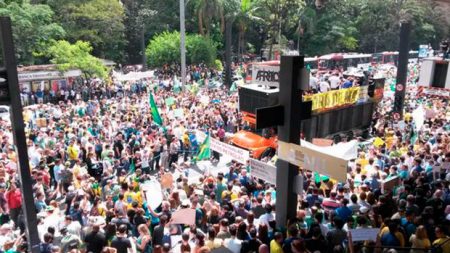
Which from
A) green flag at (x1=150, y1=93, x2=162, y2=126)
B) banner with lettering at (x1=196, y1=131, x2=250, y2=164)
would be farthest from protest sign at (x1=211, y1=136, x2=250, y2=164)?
green flag at (x1=150, y1=93, x2=162, y2=126)

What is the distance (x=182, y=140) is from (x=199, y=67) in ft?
86.0

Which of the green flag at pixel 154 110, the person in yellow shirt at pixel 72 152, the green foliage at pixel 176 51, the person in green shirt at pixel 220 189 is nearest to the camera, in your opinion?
the person in green shirt at pixel 220 189

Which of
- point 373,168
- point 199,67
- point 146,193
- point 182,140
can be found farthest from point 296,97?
point 199,67

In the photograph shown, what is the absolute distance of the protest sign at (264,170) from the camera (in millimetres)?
9281

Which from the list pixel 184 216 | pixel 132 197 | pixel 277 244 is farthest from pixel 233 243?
pixel 132 197

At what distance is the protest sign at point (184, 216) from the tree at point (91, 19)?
36942 mm

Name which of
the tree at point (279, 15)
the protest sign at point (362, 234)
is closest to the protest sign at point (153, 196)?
the protest sign at point (362, 234)

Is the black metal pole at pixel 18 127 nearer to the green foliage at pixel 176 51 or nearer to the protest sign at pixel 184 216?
the protest sign at pixel 184 216

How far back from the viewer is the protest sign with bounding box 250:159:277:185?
30.5ft

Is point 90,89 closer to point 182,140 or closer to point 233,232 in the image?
point 182,140

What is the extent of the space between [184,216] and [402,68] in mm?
17719

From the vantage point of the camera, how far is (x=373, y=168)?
41.2 feet

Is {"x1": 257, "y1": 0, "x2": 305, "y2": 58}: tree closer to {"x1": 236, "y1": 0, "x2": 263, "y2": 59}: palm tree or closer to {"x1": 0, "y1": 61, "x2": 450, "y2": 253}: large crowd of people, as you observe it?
{"x1": 236, "y1": 0, "x2": 263, "y2": 59}: palm tree

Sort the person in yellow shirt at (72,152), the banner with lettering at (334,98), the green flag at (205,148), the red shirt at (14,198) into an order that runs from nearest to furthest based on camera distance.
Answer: the red shirt at (14,198) < the green flag at (205,148) < the person in yellow shirt at (72,152) < the banner with lettering at (334,98)
